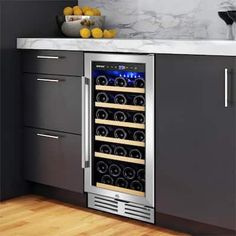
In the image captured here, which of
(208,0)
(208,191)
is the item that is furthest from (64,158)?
(208,0)

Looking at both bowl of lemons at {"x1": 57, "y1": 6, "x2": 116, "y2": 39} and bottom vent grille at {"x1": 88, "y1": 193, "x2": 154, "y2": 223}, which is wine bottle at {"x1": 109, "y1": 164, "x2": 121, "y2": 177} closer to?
bottom vent grille at {"x1": 88, "y1": 193, "x2": 154, "y2": 223}

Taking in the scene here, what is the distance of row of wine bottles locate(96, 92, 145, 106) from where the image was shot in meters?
3.73

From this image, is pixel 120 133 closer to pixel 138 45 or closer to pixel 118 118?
pixel 118 118

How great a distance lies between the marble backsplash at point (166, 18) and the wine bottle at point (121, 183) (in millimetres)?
1078

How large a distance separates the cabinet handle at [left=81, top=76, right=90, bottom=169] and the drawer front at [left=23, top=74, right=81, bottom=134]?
0.15ft

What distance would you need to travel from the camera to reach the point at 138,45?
11.9 feet

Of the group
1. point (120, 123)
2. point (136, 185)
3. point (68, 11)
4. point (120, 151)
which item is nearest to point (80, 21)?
point (68, 11)

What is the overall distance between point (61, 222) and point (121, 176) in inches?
18.3

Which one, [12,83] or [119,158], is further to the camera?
[12,83]

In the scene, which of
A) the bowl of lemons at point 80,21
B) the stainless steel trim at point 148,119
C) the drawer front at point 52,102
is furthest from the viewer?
the bowl of lemons at point 80,21

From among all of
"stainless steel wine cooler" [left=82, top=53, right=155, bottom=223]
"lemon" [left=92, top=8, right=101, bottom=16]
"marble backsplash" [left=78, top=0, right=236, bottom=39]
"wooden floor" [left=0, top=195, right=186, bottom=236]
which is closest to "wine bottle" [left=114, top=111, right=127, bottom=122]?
"stainless steel wine cooler" [left=82, top=53, right=155, bottom=223]

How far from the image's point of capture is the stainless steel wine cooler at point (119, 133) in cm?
367

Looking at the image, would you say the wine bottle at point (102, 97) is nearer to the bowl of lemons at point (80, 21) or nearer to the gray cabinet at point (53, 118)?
the gray cabinet at point (53, 118)

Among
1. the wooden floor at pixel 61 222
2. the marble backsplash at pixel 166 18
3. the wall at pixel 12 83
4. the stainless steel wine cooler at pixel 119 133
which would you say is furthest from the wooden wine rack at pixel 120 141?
the marble backsplash at pixel 166 18
